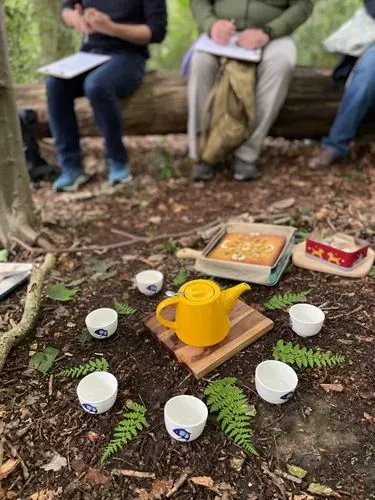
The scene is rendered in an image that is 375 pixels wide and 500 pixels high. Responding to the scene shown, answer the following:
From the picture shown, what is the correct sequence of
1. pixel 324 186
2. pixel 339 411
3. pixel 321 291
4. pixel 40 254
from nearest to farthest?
pixel 339 411, pixel 321 291, pixel 40 254, pixel 324 186

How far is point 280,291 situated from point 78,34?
315 cm

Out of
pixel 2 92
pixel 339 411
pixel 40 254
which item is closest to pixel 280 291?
pixel 339 411

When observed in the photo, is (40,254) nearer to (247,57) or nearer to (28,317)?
(28,317)

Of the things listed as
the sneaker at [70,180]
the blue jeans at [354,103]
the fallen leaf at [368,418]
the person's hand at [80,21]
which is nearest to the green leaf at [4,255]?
the sneaker at [70,180]

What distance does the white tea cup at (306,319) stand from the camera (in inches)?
82.5

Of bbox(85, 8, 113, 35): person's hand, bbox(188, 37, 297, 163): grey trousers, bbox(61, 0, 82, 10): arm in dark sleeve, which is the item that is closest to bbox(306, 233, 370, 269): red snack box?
bbox(188, 37, 297, 163): grey trousers

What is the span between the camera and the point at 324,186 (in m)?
3.78

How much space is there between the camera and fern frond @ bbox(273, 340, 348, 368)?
1968 millimetres

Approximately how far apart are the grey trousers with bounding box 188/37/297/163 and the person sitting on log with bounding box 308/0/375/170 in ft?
1.55

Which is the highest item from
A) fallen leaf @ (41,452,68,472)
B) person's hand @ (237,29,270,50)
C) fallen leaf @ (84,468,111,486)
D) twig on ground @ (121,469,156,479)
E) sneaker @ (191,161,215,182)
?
person's hand @ (237,29,270,50)

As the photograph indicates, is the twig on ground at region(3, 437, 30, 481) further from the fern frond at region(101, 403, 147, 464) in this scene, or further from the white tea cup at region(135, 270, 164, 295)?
the white tea cup at region(135, 270, 164, 295)

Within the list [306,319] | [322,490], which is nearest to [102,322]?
[306,319]

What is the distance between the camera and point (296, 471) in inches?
62.5

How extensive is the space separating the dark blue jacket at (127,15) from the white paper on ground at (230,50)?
35cm
